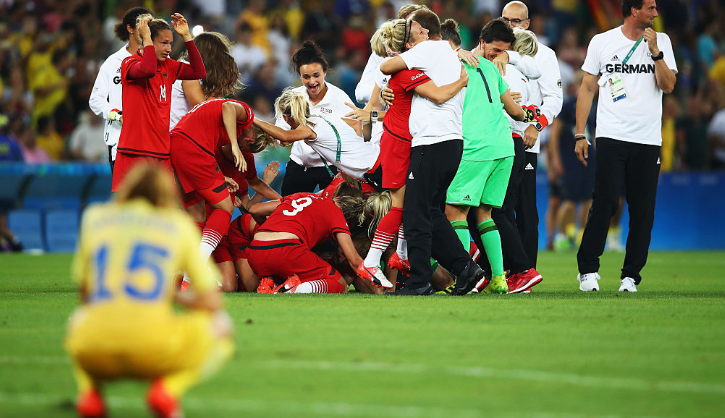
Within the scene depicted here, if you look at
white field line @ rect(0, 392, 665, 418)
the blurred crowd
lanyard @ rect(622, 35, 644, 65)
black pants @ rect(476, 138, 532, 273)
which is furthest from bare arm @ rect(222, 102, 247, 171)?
the blurred crowd

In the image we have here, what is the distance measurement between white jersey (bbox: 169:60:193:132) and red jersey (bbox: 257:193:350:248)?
1.72 meters

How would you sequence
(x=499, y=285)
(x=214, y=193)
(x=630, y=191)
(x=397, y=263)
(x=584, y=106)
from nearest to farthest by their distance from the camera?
1. (x=499, y=285)
2. (x=397, y=263)
3. (x=214, y=193)
4. (x=630, y=191)
5. (x=584, y=106)

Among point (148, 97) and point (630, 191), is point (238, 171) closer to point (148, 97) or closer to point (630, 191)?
point (148, 97)

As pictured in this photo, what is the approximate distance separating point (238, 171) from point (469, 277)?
2.84 m

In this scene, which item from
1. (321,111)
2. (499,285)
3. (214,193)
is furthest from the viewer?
(321,111)

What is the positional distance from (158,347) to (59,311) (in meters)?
4.15

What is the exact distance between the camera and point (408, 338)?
6520mm

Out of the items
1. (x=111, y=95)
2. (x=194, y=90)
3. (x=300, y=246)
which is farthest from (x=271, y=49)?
(x=300, y=246)

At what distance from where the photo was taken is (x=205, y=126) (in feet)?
32.6

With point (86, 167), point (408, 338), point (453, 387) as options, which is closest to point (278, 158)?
point (86, 167)

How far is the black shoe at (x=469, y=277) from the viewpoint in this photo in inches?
358

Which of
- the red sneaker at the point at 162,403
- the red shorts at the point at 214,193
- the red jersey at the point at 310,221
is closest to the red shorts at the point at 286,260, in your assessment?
the red jersey at the point at 310,221

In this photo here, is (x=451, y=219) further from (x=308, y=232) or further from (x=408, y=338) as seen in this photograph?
(x=408, y=338)

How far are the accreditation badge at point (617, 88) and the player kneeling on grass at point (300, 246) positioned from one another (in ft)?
9.37
